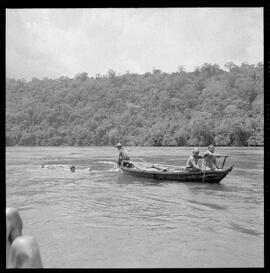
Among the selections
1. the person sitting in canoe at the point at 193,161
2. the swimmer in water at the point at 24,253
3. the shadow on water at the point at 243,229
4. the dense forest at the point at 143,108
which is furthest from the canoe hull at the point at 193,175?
the dense forest at the point at 143,108

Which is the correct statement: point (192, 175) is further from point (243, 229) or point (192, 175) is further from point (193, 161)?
point (243, 229)

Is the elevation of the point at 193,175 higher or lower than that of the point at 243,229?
higher

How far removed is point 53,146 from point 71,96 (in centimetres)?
624

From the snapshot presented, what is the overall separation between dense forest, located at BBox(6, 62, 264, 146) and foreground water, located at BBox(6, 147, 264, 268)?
18.1 metres

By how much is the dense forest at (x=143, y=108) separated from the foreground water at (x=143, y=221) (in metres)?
18.1

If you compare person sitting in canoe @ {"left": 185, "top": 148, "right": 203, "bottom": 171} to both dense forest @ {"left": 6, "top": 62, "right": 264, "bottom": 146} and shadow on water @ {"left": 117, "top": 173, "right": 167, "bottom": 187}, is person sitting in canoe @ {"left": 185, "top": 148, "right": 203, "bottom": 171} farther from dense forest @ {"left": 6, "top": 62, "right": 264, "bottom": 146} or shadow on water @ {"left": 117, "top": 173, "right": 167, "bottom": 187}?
dense forest @ {"left": 6, "top": 62, "right": 264, "bottom": 146}

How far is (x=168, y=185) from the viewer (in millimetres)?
8898

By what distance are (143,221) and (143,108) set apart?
2944cm

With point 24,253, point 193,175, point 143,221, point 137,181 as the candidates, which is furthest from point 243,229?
point 137,181

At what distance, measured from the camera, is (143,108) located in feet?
115

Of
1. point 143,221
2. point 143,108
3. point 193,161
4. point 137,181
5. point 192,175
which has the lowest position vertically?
point 143,221

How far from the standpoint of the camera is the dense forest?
2797 centimetres

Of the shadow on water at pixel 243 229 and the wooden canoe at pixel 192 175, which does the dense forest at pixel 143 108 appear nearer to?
the wooden canoe at pixel 192 175

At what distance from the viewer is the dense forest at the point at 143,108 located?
28.0 m
